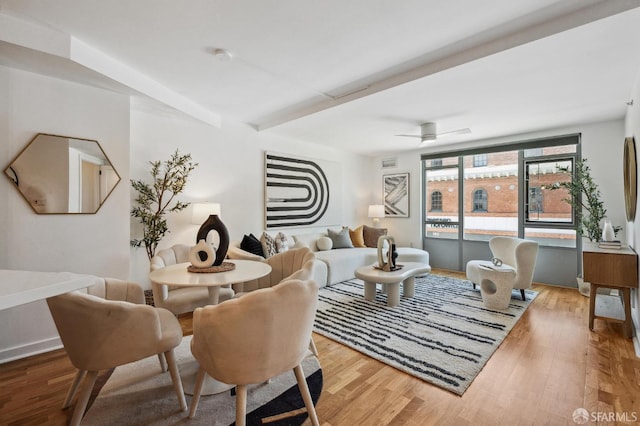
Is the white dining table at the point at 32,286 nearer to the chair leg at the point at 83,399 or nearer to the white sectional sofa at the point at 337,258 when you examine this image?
the chair leg at the point at 83,399

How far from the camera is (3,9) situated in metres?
Result: 1.95

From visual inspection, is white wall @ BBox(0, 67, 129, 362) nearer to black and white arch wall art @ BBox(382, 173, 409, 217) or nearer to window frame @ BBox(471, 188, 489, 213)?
black and white arch wall art @ BBox(382, 173, 409, 217)

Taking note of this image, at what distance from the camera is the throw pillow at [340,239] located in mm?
5379

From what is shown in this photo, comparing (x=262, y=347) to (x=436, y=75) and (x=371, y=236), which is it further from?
(x=371, y=236)

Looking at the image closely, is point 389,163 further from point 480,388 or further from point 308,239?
point 480,388

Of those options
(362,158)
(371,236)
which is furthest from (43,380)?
(362,158)

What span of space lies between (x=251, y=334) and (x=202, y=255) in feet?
4.08

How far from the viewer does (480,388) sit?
1.97 meters

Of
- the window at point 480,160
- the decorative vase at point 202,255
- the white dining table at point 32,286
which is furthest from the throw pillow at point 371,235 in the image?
the white dining table at point 32,286

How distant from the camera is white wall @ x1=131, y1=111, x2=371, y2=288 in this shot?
352 cm

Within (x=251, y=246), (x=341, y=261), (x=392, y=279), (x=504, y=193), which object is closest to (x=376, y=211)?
(x=341, y=261)

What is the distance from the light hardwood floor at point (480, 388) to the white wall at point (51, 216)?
0.33 meters

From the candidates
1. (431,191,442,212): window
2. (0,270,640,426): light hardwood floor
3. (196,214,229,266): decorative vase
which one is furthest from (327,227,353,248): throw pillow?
(196,214,229,266): decorative vase

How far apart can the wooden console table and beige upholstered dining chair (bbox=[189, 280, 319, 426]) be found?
302 centimetres
